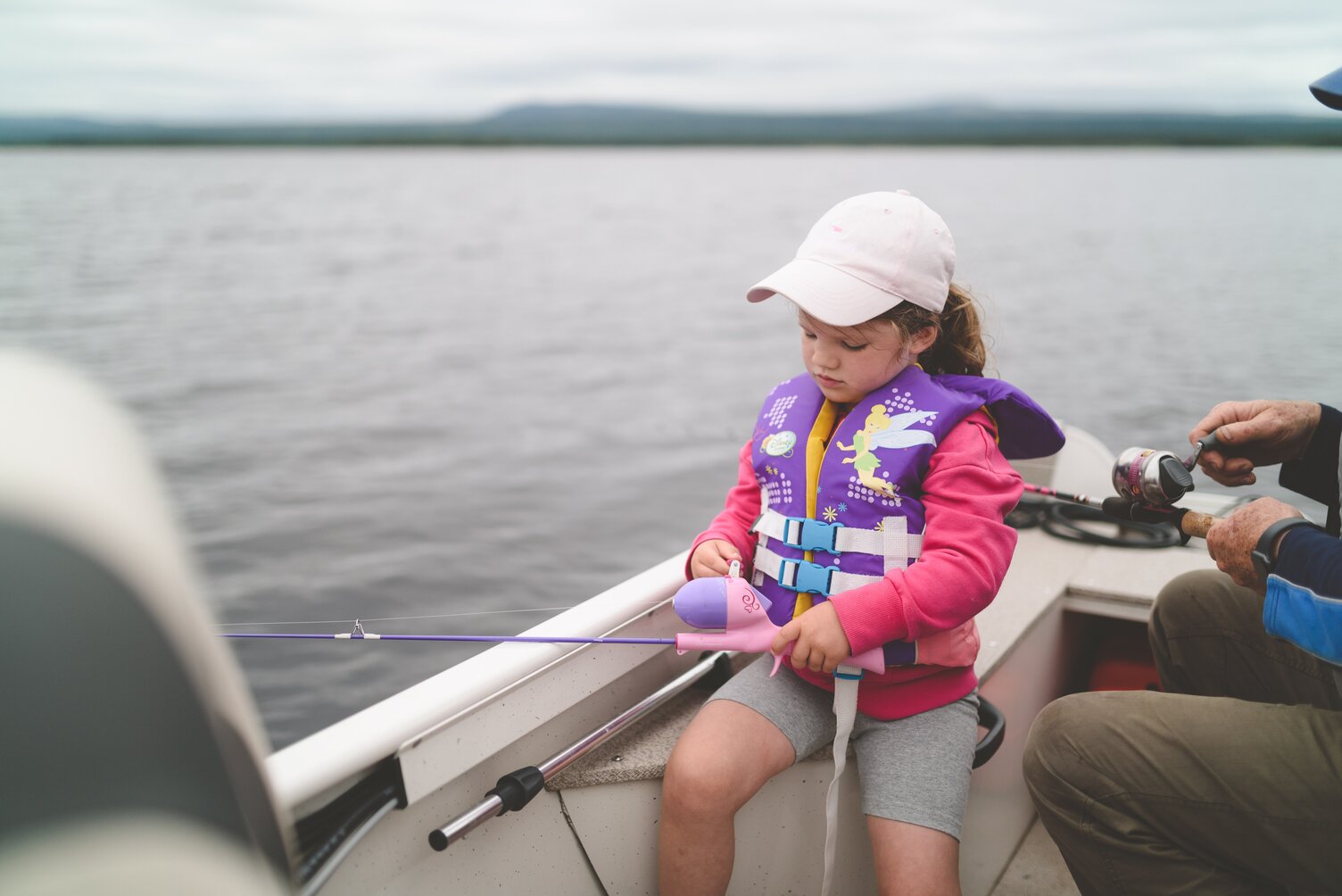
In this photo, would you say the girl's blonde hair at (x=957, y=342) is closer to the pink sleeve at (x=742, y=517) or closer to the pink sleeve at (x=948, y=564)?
the pink sleeve at (x=948, y=564)

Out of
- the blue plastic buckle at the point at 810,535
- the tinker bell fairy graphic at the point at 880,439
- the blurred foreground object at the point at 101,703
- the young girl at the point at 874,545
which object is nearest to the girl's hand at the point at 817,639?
the young girl at the point at 874,545

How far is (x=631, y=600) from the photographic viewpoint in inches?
70.0

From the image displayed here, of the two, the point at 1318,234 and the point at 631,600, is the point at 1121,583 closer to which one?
the point at 631,600

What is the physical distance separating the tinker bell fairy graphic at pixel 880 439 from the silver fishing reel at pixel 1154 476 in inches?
15.5

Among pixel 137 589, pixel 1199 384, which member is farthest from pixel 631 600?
pixel 1199 384

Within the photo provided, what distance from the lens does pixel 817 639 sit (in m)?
1.46

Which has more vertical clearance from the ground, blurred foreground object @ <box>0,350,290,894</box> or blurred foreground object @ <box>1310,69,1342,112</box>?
blurred foreground object @ <box>1310,69,1342,112</box>

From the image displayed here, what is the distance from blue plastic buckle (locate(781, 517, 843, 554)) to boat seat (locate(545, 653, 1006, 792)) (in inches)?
14.5

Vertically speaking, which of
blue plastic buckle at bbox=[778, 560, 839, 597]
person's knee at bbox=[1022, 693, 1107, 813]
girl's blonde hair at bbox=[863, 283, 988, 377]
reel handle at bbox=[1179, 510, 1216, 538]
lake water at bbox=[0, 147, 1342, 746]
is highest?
girl's blonde hair at bbox=[863, 283, 988, 377]

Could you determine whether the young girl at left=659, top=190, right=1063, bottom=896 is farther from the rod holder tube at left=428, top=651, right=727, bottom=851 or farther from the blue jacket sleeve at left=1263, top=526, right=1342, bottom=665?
the blue jacket sleeve at left=1263, top=526, right=1342, bottom=665

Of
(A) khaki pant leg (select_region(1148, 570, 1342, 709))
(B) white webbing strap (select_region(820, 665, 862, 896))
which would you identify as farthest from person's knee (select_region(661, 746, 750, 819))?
(A) khaki pant leg (select_region(1148, 570, 1342, 709))

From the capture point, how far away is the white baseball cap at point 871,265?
1.55 metres

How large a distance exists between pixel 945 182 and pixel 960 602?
46587 millimetres

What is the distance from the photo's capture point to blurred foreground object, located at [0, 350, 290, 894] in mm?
485
